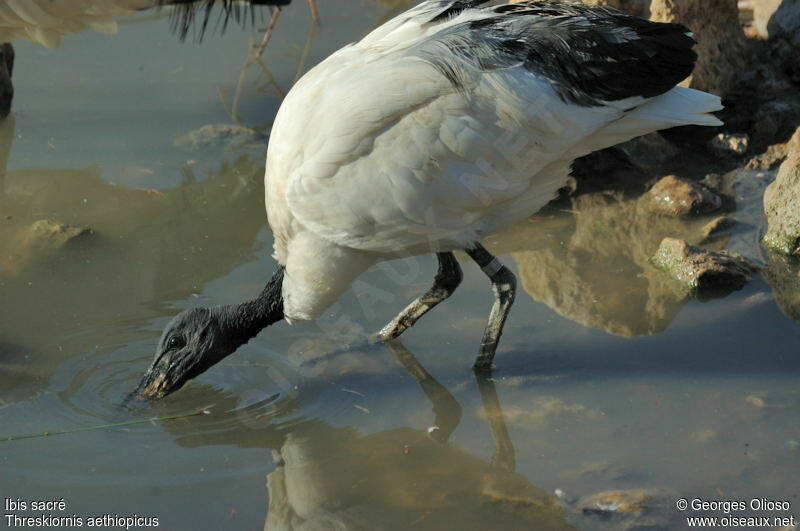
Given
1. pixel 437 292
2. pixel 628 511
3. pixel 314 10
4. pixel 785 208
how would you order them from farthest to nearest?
1. pixel 314 10
2. pixel 785 208
3. pixel 437 292
4. pixel 628 511

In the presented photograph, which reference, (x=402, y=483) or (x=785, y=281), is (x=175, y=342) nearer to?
(x=402, y=483)

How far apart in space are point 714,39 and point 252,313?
152 inches

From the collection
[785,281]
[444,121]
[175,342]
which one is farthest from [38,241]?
[785,281]

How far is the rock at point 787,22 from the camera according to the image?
7086 millimetres

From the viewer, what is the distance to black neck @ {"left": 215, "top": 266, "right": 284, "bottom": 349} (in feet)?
17.3

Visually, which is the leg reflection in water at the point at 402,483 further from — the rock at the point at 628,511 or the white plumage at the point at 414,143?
the white plumage at the point at 414,143

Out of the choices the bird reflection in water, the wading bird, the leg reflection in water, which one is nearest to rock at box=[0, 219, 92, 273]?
the wading bird

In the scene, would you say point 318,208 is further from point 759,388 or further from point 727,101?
point 727,101

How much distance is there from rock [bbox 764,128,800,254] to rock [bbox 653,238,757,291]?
34cm

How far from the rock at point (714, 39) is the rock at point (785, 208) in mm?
1115

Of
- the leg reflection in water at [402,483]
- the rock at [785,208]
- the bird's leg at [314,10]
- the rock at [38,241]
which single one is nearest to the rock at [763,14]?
the rock at [785,208]

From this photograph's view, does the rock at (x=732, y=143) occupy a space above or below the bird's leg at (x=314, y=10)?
above

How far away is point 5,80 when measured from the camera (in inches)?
303

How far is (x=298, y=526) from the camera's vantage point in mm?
4262
